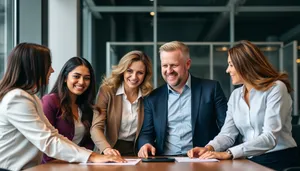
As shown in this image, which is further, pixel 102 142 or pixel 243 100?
pixel 102 142

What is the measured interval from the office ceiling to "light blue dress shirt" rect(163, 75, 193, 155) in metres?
5.83

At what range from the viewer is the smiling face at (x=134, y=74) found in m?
3.33

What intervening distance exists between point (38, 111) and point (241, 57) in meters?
1.25

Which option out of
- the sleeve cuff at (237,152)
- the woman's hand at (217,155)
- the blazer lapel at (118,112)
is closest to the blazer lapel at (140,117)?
the blazer lapel at (118,112)

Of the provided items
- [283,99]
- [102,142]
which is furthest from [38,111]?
[283,99]

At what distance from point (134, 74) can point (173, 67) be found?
0.29m

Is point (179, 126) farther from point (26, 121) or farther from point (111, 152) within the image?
point (26, 121)

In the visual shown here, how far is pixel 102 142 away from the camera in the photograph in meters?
3.11

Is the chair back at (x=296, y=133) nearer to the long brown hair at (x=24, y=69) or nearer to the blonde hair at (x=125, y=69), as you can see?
the blonde hair at (x=125, y=69)

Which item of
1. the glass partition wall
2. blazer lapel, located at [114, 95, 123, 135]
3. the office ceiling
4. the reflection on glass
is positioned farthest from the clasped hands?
the office ceiling

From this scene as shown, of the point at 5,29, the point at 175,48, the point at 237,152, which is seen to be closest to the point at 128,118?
the point at 175,48

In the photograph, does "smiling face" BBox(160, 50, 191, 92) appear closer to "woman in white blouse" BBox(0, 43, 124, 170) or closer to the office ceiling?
"woman in white blouse" BBox(0, 43, 124, 170)

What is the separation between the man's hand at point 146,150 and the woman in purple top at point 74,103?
19.0 inches

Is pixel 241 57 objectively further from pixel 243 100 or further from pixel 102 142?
pixel 102 142
